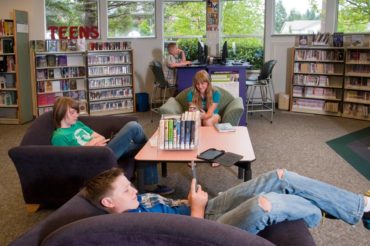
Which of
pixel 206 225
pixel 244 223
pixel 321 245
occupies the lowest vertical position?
pixel 321 245

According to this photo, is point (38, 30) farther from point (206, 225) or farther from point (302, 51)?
point (206, 225)

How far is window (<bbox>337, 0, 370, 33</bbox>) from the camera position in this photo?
23.8 feet

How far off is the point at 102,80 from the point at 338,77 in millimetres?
4215

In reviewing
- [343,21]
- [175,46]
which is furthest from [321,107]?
[175,46]

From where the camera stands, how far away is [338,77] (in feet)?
24.2

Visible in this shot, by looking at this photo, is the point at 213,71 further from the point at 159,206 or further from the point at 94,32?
the point at 159,206

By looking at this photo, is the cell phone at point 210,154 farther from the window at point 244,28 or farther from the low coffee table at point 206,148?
the window at point 244,28

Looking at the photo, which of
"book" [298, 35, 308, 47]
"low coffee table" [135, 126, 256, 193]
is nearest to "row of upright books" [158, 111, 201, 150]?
"low coffee table" [135, 126, 256, 193]

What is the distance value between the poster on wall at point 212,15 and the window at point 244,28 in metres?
0.21

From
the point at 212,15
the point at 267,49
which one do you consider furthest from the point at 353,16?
the point at 212,15

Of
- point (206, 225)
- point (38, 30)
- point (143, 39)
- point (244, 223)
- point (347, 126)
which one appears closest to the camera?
point (206, 225)

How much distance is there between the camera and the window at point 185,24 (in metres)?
8.12

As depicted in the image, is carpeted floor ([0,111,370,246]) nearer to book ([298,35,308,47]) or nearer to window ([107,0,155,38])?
book ([298,35,308,47])

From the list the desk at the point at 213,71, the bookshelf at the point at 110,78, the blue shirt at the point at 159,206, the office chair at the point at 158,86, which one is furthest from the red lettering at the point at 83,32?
the blue shirt at the point at 159,206
